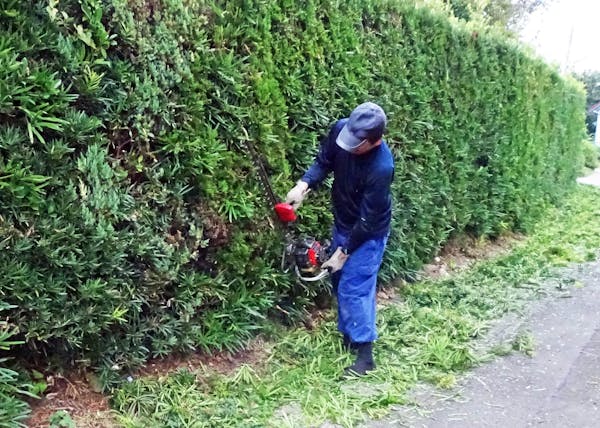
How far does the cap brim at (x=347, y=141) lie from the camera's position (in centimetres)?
431

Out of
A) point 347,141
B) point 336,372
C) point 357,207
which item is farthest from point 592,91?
point 336,372

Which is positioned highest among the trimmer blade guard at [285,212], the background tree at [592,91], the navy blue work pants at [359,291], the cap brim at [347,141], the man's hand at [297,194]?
the cap brim at [347,141]

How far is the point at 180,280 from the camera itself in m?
4.02

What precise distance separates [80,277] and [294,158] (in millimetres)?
2208

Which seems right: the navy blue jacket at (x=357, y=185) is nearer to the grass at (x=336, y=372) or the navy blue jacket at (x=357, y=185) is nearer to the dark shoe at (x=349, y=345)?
the dark shoe at (x=349, y=345)

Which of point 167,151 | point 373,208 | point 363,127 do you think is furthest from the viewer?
point 373,208

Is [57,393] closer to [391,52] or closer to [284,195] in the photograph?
[284,195]

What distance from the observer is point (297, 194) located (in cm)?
468

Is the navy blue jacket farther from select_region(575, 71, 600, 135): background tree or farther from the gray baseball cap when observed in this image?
select_region(575, 71, 600, 135): background tree

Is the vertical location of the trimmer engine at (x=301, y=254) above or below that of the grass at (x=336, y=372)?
above

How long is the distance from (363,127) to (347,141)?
155 mm

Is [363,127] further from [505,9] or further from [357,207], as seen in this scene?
[505,9]

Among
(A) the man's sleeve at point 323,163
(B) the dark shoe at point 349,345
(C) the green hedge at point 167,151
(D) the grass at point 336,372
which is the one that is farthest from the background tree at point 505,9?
(B) the dark shoe at point 349,345

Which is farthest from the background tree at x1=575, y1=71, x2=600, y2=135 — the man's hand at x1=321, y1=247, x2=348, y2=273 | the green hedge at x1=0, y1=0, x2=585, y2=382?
the man's hand at x1=321, y1=247, x2=348, y2=273
